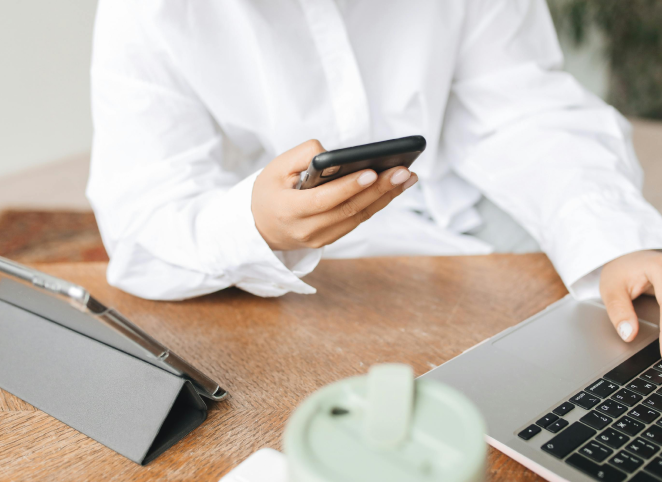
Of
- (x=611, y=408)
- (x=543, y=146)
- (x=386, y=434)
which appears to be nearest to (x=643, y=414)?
(x=611, y=408)

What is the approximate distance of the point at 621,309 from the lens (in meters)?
0.47

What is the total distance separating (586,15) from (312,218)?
3.32 m

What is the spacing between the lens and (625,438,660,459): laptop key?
30 cm

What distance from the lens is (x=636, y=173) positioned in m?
0.72

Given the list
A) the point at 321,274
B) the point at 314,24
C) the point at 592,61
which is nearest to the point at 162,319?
the point at 321,274

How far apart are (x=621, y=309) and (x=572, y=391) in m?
0.14

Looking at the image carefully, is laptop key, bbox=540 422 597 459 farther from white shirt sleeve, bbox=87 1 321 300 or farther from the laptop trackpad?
white shirt sleeve, bbox=87 1 321 300

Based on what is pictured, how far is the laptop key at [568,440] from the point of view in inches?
12.2

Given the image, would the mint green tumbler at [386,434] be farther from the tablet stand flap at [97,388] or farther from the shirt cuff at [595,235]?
the shirt cuff at [595,235]

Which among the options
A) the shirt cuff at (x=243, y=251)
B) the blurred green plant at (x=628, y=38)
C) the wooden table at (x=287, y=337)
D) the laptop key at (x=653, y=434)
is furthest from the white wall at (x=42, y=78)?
the blurred green plant at (x=628, y=38)

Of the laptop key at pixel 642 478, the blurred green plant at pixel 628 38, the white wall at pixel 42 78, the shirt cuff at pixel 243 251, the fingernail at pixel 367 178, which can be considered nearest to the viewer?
the laptop key at pixel 642 478

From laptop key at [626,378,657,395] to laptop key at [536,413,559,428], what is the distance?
7cm

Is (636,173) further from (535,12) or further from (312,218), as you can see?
(312,218)

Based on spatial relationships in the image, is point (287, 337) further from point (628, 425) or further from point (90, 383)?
point (628, 425)
